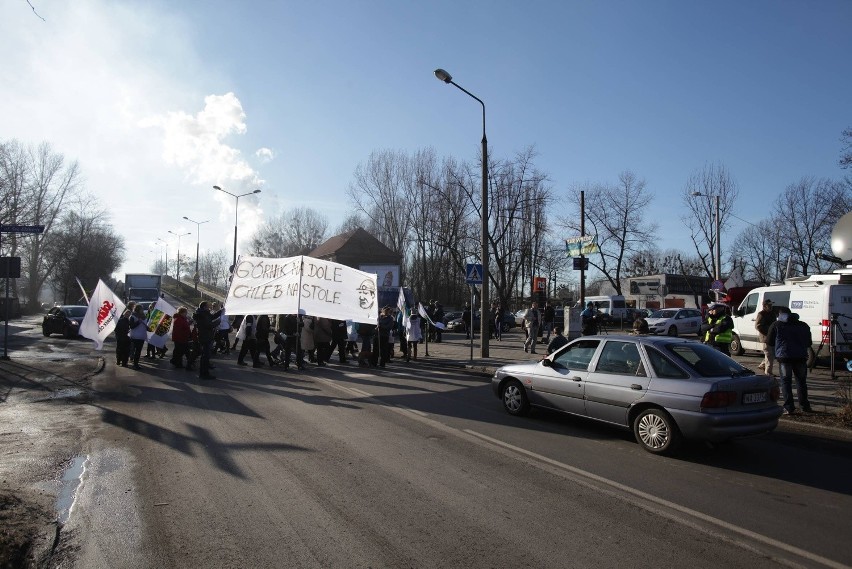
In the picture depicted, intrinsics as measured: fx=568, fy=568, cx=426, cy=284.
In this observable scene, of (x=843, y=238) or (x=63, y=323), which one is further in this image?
(x=63, y=323)

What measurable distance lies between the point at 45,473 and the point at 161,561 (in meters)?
3.07

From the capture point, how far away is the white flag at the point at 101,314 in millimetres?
15469

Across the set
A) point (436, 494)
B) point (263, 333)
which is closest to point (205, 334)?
point (263, 333)

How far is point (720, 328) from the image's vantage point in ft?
41.0

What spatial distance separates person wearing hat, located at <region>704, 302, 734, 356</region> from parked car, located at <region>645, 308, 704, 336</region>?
61.3ft

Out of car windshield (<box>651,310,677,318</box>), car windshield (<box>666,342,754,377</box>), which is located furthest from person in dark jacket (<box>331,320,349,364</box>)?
car windshield (<box>651,310,677,318</box>)

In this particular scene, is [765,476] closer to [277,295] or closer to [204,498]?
[204,498]

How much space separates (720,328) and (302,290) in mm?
9730

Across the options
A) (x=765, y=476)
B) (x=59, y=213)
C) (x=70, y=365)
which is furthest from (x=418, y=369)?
(x=59, y=213)

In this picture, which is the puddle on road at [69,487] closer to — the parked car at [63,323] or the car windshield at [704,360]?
the car windshield at [704,360]

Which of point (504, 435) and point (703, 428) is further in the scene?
point (504, 435)

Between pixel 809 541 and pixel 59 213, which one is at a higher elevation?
pixel 59 213

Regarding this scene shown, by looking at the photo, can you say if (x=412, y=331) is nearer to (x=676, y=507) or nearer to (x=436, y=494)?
(x=436, y=494)

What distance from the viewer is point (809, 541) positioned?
14.6 feet
